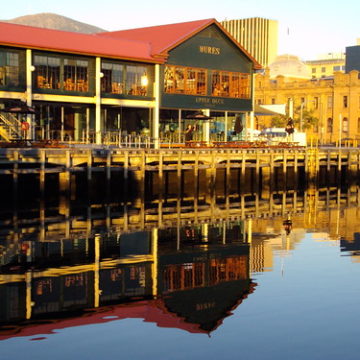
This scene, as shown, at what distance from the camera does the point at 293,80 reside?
12081 cm

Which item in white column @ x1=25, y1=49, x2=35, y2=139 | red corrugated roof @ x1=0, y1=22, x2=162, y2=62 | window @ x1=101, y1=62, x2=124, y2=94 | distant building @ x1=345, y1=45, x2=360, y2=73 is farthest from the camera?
distant building @ x1=345, y1=45, x2=360, y2=73

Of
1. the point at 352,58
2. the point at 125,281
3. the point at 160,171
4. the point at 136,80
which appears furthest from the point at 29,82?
the point at 352,58

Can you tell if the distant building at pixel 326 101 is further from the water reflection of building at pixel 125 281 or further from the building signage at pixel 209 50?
the water reflection of building at pixel 125 281

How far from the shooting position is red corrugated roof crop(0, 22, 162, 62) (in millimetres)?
52094

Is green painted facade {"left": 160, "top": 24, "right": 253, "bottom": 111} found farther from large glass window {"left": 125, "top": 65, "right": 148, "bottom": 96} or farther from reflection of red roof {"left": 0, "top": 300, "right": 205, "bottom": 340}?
reflection of red roof {"left": 0, "top": 300, "right": 205, "bottom": 340}

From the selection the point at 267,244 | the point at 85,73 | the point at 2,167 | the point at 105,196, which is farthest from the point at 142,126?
the point at 267,244

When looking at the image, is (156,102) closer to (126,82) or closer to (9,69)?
(126,82)

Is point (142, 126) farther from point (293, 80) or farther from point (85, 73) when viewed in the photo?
point (293, 80)

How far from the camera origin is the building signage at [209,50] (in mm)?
62019

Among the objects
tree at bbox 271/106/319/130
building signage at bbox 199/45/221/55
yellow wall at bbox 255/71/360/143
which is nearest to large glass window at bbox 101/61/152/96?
building signage at bbox 199/45/221/55

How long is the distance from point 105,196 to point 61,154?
4923mm

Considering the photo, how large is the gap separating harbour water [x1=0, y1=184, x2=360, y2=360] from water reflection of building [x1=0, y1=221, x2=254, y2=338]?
0.04 metres

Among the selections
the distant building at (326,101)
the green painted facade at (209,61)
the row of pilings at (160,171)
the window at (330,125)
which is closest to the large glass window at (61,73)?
the green painted facade at (209,61)

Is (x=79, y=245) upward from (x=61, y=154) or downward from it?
downward
